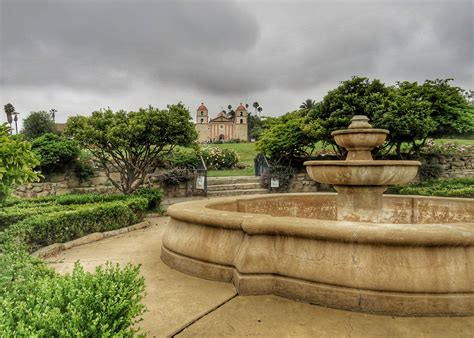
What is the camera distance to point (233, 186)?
52.1 ft

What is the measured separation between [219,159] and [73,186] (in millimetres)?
10491

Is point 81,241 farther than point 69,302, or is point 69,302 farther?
point 81,241

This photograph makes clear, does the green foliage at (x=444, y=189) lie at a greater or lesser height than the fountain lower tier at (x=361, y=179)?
lesser

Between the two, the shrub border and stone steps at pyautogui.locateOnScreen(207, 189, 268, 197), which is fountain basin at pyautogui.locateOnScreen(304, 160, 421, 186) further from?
stone steps at pyautogui.locateOnScreen(207, 189, 268, 197)

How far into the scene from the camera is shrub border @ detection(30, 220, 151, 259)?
554 centimetres

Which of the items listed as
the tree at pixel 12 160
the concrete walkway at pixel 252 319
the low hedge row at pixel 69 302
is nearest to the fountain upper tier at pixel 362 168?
the concrete walkway at pixel 252 319

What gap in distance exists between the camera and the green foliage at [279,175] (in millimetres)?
16267

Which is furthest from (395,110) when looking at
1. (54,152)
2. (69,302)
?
(69,302)

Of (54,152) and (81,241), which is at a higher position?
(54,152)

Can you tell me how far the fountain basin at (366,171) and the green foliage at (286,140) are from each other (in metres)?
10.7

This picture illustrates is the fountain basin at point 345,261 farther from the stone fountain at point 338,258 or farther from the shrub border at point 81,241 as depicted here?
the shrub border at point 81,241

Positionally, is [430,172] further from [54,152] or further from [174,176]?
[54,152]

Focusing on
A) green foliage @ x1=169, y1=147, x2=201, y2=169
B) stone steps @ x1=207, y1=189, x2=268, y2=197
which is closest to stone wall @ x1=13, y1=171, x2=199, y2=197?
stone steps @ x1=207, y1=189, x2=268, y2=197

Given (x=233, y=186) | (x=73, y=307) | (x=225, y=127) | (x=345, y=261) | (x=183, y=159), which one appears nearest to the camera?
(x=73, y=307)
